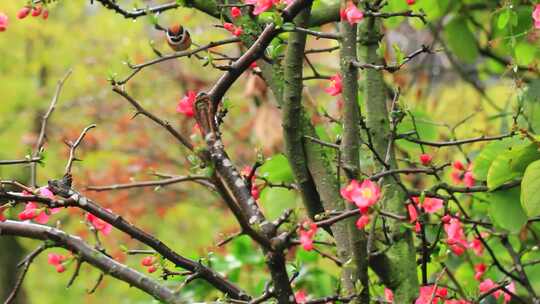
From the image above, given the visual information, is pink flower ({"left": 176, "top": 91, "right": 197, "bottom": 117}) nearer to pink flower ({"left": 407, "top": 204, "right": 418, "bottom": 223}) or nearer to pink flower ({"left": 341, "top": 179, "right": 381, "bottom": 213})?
pink flower ({"left": 341, "top": 179, "right": 381, "bottom": 213})

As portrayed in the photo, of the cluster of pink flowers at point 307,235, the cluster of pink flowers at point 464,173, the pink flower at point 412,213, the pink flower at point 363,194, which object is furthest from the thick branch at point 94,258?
the cluster of pink flowers at point 464,173

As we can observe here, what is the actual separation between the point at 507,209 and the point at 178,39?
998 millimetres

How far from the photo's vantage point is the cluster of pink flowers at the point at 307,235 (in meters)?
1.42

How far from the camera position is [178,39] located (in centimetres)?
217

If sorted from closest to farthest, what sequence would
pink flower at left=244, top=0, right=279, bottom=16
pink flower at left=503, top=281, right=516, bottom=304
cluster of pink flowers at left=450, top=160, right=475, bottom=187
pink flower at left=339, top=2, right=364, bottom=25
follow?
pink flower at left=339, top=2, right=364, bottom=25 → pink flower at left=244, top=0, right=279, bottom=16 → pink flower at left=503, top=281, right=516, bottom=304 → cluster of pink flowers at left=450, top=160, right=475, bottom=187

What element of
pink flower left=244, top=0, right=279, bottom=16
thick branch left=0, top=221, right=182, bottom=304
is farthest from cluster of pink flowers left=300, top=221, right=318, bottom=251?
→ pink flower left=244, top=0, right=279, bottom=16

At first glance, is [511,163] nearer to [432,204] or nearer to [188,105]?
[432,204]

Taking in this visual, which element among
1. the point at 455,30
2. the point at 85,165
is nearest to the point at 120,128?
the point at 85,165

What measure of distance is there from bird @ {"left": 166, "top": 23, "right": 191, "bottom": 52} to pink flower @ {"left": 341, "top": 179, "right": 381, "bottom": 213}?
0.81m

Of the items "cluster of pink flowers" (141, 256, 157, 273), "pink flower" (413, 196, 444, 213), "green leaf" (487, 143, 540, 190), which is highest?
"green leaf" (487, 143, 540, 190)

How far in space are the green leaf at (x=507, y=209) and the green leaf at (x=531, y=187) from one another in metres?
0.26

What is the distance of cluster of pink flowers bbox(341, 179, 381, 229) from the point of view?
1.46 metres

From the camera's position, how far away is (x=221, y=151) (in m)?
1.47

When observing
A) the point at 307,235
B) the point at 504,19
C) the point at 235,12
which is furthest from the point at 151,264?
the point at 504,19
